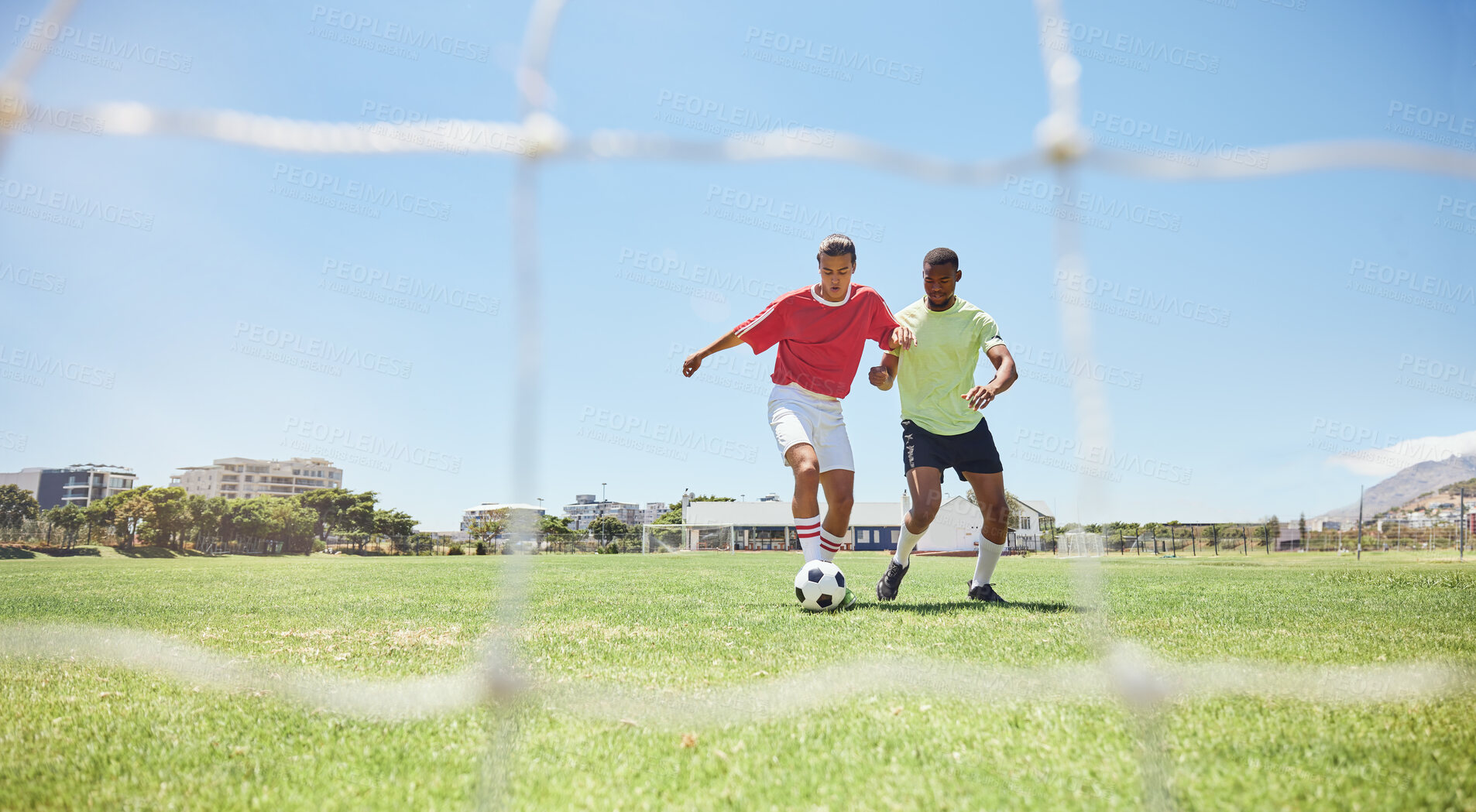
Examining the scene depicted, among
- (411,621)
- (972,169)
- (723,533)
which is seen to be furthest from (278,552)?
(972,169)

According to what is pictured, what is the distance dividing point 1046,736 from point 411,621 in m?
3.90

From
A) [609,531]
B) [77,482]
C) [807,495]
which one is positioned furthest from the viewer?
[77,482]

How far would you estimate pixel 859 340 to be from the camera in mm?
5559

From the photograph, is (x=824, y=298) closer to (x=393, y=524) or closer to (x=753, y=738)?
(x=753, y=738)

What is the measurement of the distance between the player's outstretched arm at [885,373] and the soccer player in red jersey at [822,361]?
0.10 m

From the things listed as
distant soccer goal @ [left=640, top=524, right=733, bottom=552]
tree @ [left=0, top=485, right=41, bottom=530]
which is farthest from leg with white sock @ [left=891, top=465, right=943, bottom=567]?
tree @ [left=0, top=485, right=41, bottom=530]

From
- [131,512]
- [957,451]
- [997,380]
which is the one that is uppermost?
[997,380]

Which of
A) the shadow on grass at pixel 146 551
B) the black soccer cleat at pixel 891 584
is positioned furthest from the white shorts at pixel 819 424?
the shadow on grass at pixel 146 551

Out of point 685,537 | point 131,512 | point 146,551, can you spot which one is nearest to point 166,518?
point 131,512

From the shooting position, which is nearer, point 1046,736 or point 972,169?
point 1046,736

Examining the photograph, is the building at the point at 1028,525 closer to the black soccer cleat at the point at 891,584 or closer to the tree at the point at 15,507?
the black soccer cleat at the point at 891,584

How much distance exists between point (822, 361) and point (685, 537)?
54414 millimetres

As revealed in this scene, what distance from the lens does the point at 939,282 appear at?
5559mm

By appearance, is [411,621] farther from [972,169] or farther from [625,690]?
[972,169]
